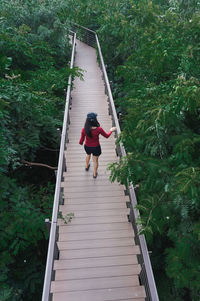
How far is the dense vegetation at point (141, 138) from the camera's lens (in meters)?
3.53

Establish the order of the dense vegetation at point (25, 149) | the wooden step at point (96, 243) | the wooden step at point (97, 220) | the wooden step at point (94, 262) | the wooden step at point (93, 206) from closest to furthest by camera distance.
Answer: the wooden step at point (94, 262) < the wooden step at point (96, 243) < the wooden step at point (97, 220) < the wooden step at point (93, 206) < the dense vegetation at point (25, 149)

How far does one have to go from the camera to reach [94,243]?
479 cm

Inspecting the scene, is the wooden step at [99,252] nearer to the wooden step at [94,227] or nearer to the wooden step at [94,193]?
the wooden step at [94,227]

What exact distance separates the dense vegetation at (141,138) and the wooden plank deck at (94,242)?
28.4 inches

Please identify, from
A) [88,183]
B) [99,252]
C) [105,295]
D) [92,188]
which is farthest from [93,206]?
[105,295]

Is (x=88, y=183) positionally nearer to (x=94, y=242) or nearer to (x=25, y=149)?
(x=94, y=242)

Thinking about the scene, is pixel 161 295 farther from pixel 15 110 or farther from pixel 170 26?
pixel 170 26

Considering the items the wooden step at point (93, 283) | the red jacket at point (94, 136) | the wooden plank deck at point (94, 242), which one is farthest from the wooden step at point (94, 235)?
the red jacket at point (94, 136)

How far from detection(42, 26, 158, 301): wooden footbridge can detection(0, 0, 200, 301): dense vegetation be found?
2.06ft

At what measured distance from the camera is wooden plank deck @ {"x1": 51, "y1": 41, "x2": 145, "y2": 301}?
4109 mm

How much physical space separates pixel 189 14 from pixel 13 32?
779 cm

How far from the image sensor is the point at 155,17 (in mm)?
9133

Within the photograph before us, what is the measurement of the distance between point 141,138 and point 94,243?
2359mm

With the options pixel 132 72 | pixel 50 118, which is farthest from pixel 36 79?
pixel 132 72
